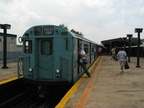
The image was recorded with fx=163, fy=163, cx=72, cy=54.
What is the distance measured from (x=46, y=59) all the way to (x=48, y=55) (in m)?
0.19

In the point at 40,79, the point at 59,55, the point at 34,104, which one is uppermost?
the point at 59,55

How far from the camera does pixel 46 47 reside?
6.65 meters

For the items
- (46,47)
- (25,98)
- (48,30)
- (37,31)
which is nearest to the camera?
(48,30)

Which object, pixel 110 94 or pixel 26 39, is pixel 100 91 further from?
pixel 26 39

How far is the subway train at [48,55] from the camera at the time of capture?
619 centimetres

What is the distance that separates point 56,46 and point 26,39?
136 centimetres

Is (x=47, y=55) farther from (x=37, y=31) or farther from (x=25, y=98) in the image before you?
(x=25, y=98)

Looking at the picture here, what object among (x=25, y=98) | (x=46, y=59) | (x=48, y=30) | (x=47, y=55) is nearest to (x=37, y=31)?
(x=48, y=30)

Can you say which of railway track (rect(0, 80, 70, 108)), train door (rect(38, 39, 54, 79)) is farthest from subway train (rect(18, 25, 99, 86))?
railway track (rect(0, 80, 70, 108))

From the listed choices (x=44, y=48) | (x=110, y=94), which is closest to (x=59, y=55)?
(x=44, y=48)

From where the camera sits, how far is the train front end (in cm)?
619

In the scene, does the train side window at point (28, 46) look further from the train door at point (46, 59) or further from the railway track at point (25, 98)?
the railway track at point (25, 98)

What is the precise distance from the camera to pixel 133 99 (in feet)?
15.9

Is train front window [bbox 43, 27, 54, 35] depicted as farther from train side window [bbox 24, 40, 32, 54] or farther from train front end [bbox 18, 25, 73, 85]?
train side window [bbox 24, 40, 32, 54]
